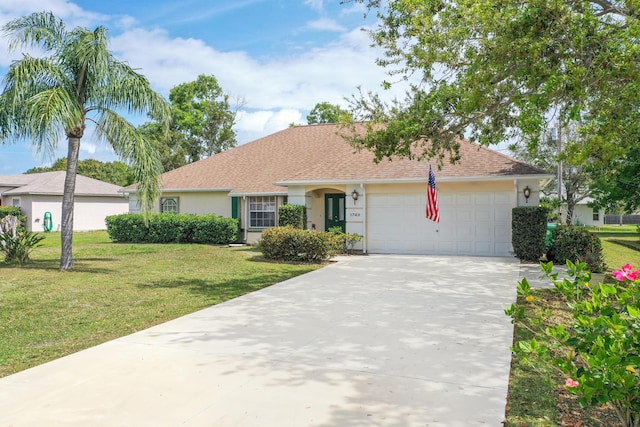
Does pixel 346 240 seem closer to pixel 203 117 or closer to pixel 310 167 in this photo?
pixel 310 167

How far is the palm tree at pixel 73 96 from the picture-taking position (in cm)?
1084

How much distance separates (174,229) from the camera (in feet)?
66.4

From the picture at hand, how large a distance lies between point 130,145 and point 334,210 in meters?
8.90

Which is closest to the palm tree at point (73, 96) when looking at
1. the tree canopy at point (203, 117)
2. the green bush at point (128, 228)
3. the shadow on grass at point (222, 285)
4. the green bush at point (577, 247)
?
the shadow on grass at point (222, 285)

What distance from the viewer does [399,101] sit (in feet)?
39.3

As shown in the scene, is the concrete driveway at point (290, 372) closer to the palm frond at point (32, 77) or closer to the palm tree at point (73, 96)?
the palm tree at point (73, 96)

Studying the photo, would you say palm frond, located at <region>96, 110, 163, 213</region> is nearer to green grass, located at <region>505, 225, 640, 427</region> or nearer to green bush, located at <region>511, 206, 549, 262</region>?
green grass, located at <region>505, 225, 640, 427</region>

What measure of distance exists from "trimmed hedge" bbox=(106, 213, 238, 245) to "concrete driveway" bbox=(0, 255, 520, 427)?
463 inches

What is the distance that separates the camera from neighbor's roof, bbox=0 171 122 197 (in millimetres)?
29500

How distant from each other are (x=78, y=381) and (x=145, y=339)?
4.77ft

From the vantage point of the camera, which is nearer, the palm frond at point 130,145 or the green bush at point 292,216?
the palm frond at point 130,145

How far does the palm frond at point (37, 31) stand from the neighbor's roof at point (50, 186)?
18.0m

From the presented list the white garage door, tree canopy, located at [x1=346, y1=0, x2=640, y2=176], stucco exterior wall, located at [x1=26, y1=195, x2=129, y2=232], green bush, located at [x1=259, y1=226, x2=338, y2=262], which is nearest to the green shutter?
green bush, located at [x1=259, y1=226, x2=338, y2=262]

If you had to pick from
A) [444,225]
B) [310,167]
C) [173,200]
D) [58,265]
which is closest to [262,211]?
[310,167]
